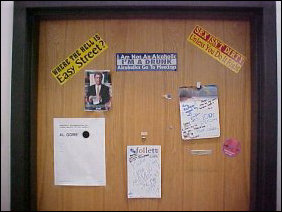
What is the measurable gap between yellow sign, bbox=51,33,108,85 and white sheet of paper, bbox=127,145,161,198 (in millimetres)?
472

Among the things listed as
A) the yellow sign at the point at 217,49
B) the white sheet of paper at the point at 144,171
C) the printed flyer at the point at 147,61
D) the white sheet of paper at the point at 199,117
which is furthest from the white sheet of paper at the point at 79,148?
the yellow sign at the point at 217,49

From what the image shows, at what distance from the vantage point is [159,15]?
3.38ft

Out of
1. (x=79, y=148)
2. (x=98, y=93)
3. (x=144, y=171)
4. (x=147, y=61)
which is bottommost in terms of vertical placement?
(x=144, y=171)

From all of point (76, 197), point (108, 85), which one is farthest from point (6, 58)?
point (76, 197)

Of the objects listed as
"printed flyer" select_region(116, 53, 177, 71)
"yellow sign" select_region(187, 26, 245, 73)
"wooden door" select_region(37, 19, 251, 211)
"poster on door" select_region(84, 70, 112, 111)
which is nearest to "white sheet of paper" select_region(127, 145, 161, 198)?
"wooden door" select_region(37, 19, 251, 211)

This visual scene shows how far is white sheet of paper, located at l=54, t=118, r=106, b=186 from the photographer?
1.08 m

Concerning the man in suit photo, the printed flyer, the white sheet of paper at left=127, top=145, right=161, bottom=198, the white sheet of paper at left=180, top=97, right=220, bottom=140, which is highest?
the printed flyer

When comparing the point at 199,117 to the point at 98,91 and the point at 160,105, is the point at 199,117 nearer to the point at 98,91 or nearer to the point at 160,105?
the point at 160,105

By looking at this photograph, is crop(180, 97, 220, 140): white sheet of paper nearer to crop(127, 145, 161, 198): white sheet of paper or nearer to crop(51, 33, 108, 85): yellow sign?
crop(127, 145, 161, 198): white sheet of paper

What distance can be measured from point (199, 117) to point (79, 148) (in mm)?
610

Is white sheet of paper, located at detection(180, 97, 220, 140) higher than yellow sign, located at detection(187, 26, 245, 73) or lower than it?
lower

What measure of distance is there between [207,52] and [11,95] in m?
0.93

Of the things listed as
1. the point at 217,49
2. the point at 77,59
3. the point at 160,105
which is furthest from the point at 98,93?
the point at 217,49

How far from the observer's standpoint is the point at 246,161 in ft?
3.55
